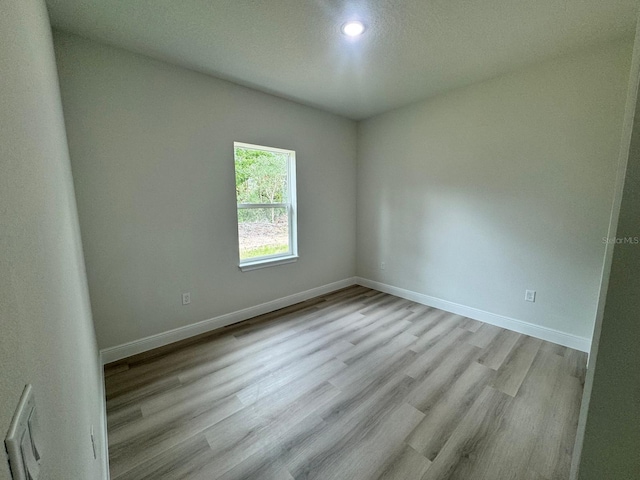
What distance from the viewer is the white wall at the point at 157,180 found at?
2.01 m

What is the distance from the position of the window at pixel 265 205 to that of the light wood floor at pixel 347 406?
3.08 ft

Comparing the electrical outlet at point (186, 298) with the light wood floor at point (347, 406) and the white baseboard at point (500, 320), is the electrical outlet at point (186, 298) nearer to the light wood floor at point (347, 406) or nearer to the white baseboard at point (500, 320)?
the light wood floor at point (347, 406)

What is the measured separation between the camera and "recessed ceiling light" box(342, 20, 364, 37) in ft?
6.02

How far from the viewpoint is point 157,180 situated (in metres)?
2.31

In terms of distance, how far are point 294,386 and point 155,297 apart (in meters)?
1.50

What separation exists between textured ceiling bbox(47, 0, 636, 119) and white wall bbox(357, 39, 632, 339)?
30cm

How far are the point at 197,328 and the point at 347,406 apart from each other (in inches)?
67.5

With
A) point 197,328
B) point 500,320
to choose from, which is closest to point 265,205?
point 197,328

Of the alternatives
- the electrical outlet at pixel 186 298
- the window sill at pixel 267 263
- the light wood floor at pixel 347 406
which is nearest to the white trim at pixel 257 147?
the window sill at pixel 267 263

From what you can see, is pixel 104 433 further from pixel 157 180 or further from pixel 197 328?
pixel 157 180

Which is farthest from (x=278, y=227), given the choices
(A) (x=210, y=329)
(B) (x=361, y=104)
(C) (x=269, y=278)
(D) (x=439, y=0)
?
(D) (x=439, y=0)

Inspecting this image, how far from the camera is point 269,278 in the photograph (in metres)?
3.19

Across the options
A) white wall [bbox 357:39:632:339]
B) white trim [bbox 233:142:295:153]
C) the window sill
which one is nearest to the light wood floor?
white wall [bbox 357:39:632:339]

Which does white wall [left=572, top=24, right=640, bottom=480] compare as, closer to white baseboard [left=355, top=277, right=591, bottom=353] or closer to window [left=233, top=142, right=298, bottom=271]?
white baseboard [left=355, top=277, right=591, bottom=353]
